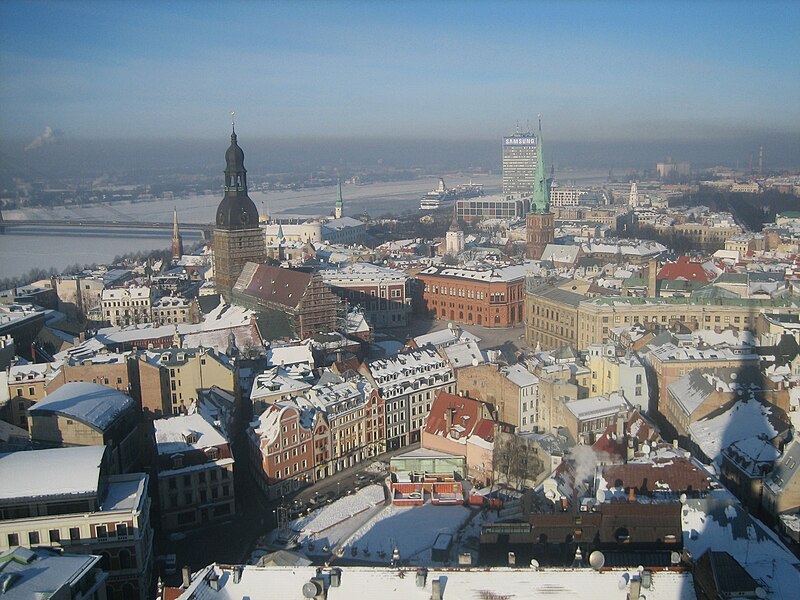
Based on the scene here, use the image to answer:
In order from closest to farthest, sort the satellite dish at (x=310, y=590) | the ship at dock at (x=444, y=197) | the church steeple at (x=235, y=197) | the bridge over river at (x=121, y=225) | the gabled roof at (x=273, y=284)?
the satellite dish at (x=310, y=590) < the gabled roof at (x=273, y=284) < the church steeple at (x=235, y=197) < the bridge over river at (x=121, y=225) < the ship at dock at (x=444, y=197)

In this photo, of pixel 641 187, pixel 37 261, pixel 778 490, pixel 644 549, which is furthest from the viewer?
pixel 641 187

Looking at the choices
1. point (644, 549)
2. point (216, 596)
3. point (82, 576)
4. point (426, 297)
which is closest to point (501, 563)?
point (644, 549)

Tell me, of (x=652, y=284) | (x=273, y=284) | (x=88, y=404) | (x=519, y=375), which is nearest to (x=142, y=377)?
(x=88, y=404)

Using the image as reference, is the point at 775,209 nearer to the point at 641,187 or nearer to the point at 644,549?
the point at 641,187

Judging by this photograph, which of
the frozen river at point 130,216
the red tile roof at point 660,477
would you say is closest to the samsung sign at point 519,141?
the frozen river at point 130,216

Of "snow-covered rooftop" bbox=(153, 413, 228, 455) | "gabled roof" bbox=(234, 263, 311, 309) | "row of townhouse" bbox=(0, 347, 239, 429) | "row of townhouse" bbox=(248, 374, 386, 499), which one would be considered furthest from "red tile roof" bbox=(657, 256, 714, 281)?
"snow-covered rooftop" bbox=(153, 413, 228, 455)

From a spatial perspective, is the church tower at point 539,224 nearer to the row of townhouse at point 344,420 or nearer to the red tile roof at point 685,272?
the red tile roof at point 685,272
